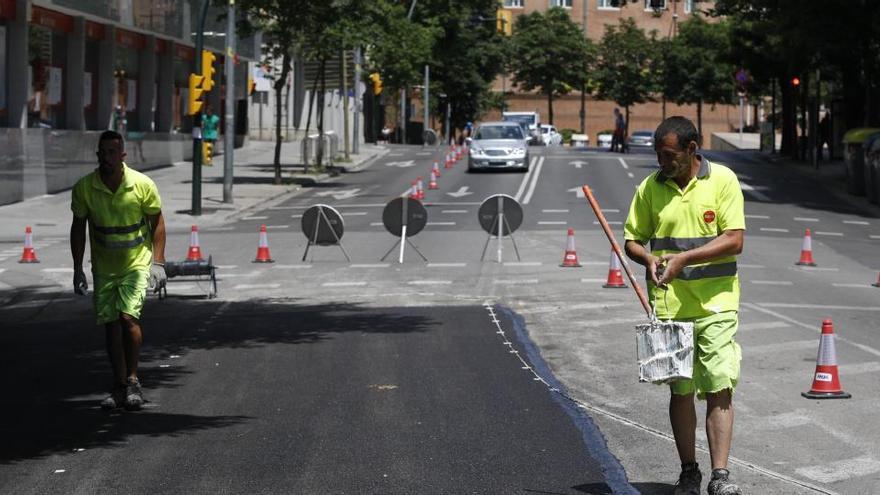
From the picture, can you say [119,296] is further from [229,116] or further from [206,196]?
[206,196]

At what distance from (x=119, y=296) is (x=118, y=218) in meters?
0.53

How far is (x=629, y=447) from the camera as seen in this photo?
8828mm

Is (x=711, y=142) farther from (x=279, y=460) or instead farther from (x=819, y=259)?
(x=279, y=460)

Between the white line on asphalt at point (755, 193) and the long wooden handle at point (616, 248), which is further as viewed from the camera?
the white line on asphalt at point (755, 193)

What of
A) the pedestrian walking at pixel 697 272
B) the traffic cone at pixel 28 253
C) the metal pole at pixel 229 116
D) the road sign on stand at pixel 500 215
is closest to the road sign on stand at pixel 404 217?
the road sign on stand at pixel 500 215

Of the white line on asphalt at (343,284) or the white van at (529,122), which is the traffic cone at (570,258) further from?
the white van at (529,122)

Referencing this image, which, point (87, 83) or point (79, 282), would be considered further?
point (87, 83)

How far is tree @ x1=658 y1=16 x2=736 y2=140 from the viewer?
97.2 metres

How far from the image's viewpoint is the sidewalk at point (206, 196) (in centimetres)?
3058

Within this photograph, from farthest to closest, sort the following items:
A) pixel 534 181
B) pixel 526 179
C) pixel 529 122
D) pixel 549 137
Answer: pixel 529 122 < pixel 549 137 < pixel 526 179 < pixel 534 181

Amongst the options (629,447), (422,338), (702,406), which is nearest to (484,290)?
(422,338)

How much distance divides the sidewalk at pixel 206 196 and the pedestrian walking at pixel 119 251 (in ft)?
58.1

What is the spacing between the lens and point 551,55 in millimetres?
98188

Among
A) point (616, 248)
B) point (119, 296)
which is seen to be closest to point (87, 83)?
point (119, 296)
